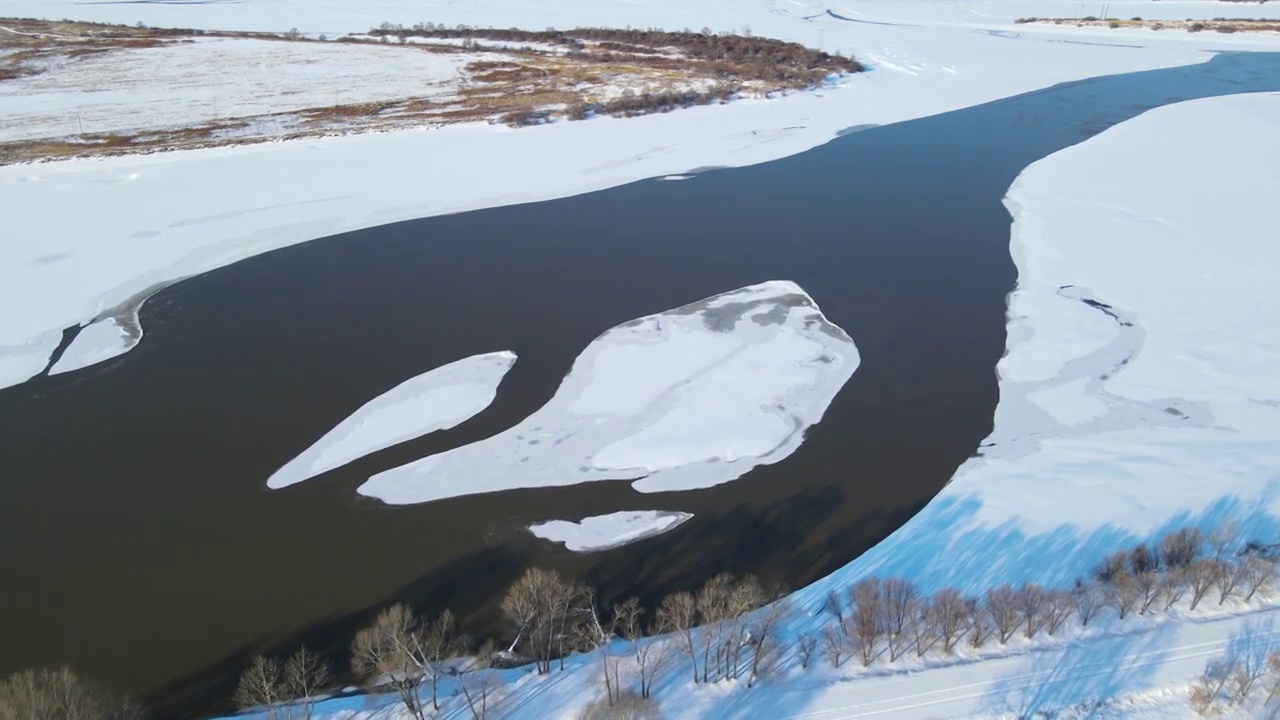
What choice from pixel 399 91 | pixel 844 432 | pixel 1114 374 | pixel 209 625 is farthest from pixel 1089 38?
pixel 209 625

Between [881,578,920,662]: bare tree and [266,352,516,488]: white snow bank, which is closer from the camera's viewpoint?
[881,578,920,662]: bare tree

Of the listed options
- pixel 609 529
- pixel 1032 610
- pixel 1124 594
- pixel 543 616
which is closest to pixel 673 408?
pixel 609 529

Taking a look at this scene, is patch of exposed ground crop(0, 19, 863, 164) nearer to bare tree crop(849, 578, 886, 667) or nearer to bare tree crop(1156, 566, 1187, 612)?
bare tree crop(849, 578, 886, 667)

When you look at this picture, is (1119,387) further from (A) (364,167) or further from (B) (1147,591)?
(A) (364,167)

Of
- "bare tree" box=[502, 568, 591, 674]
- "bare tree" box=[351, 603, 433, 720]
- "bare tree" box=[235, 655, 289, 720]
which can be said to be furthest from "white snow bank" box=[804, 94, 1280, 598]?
"bare tree" box=[235, 655, 289, 720]

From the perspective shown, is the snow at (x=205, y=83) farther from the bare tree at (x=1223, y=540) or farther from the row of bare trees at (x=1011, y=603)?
the bare tree at (x=1223, y=540)

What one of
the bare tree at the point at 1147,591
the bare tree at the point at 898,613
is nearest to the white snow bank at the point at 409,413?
the bare tree at the point at 898,613

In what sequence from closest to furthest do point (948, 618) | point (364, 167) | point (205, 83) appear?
point (948, 618) < point (364, 167) < point (205, 83)
